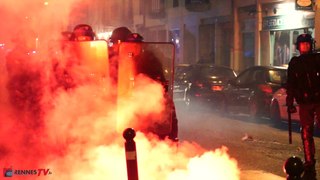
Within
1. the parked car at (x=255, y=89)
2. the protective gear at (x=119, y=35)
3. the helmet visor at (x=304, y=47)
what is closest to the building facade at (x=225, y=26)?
the parked car at (x=255, y=89)

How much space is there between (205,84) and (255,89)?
99.8 inches

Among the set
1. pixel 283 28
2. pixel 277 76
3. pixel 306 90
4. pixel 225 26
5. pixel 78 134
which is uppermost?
pixel 225 26

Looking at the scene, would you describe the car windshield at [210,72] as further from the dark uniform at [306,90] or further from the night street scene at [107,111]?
the dark uniform at [306,90]

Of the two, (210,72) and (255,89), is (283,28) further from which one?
(255,89)

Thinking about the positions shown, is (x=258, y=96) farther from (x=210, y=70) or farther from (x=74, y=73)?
(x=74, y=73)

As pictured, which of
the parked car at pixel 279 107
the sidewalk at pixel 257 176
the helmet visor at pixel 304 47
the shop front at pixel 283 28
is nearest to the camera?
the helmet visor at pixel 304 47

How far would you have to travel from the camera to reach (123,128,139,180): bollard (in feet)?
16.4

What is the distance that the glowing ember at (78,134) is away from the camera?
6.52 metres

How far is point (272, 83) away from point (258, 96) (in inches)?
19.6

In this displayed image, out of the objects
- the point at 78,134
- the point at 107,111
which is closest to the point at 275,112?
the point at 107,111

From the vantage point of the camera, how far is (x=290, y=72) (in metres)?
7.35

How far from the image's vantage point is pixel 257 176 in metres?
7.90

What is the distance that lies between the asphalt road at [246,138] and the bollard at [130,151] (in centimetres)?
364

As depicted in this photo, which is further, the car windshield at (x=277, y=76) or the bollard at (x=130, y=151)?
the car windshield at (x=277, y=76)
